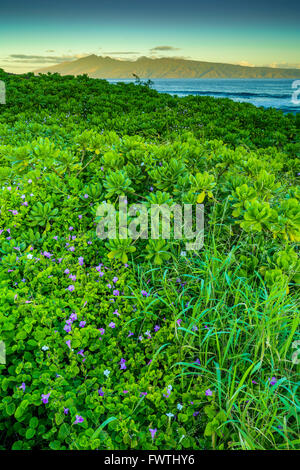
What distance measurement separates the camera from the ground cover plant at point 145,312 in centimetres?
170

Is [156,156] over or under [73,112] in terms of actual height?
under

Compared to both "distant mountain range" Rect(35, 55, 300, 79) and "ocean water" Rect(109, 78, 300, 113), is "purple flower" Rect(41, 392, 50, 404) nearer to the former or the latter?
"ocean water" Rect(109, 78, 300, 113)

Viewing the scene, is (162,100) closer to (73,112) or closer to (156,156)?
(73,112)

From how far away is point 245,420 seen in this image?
1703 mm

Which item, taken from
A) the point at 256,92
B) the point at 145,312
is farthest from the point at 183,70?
the point at 145,312

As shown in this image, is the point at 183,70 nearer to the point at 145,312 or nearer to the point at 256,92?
the point at 256,92

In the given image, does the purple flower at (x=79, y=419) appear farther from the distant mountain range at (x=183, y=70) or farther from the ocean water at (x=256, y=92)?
the distant mountain range at (x=183, y=70)

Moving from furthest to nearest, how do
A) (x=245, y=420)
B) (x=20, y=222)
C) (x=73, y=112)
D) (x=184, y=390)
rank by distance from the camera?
(x=73, y=112) → (x=20, y=222) → (x=184, y=390) → (x=245, y=420)

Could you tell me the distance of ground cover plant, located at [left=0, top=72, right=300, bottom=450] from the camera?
1697 mm

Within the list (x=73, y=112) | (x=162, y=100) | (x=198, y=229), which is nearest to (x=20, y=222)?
(x=198, y=229)

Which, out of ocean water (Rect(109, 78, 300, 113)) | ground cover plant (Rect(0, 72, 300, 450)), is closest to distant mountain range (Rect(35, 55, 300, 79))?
ocean water (Rect(109, 78, 300, 113))

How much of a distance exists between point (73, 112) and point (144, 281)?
25.6 feet

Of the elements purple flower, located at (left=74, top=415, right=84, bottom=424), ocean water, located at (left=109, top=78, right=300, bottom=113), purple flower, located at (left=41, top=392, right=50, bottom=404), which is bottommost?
purple flower, located at (left=74, top=415, right=84, bottom=424)

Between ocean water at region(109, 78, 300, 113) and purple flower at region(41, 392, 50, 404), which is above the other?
ocean water at region(109, 78, 300, 113)
